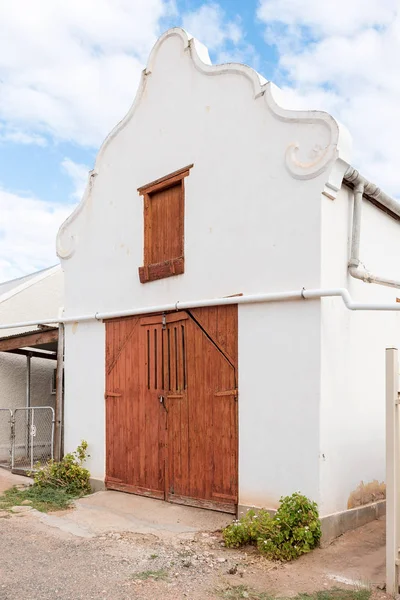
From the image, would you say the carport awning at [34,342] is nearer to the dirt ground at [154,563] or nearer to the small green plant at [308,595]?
the dirt ground at [154,563]

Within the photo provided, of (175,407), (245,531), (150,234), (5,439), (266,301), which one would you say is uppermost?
(150,234)

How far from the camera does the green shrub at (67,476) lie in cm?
934

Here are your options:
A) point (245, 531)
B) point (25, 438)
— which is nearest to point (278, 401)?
point (245, 531)

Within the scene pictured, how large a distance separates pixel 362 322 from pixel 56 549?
4556 millimetres

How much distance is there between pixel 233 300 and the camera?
24.3ft

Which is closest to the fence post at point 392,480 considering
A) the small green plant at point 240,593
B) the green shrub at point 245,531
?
the small green plant at point 240,593

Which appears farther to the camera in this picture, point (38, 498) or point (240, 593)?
point (38, 498)

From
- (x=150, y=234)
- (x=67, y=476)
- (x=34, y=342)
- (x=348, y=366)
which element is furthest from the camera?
(x=34, y=342)

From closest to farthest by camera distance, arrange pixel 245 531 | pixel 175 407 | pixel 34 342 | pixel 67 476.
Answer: pixel 245 531
pixel 175 407
pixel 67 476
pixel 34 342

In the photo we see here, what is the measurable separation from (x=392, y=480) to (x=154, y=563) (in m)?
2.58

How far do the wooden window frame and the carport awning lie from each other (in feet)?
9.28

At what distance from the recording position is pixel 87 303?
10.1 m

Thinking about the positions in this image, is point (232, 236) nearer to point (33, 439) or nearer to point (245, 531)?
point (245, 531)

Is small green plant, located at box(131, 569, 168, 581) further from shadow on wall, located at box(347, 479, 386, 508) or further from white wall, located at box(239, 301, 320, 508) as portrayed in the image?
shadow on wall, located at box(347, 479, 386, 508)
